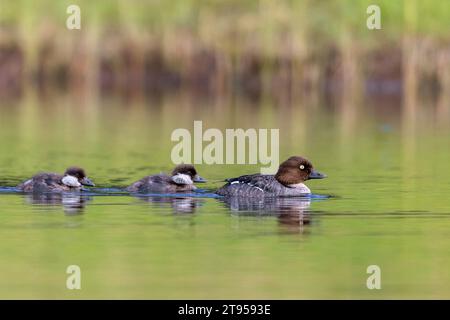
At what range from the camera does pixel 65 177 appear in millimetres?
16734

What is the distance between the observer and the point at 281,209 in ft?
50.4

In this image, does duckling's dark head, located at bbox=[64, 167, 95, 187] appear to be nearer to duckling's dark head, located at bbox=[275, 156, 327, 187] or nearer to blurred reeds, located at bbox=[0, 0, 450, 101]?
duckling's dark head, located at bbox=[275, 156, 327, 187]

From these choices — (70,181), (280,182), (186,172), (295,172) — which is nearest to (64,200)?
(70,181)

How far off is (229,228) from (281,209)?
1766mm

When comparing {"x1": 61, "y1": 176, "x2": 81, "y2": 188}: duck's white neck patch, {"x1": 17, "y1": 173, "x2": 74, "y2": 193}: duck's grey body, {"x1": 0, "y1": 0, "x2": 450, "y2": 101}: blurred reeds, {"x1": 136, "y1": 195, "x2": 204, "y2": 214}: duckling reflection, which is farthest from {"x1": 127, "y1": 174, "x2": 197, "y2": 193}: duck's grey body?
{"x1": 0, "y1": 0, "x2": 450, "y2": 101}: blurred reeds

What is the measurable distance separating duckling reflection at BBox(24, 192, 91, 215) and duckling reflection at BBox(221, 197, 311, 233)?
5.41 feet

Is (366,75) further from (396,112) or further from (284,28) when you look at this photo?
(396,112)

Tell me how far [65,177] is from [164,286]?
616 centimetres

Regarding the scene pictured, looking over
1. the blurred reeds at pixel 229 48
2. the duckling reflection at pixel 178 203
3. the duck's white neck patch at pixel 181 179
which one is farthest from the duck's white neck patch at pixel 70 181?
the blurred reeds at pixel 229 48

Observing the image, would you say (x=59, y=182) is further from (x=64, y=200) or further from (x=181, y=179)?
(x=181, y=179)

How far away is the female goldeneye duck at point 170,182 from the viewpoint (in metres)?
16.8

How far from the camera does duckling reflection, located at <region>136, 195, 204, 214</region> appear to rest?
50.3ft

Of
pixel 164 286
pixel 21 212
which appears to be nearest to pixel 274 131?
pixel 21 212

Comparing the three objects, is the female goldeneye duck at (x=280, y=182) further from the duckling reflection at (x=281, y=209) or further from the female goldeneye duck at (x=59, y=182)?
the female goldeneye duck at (x=59, y=182)
